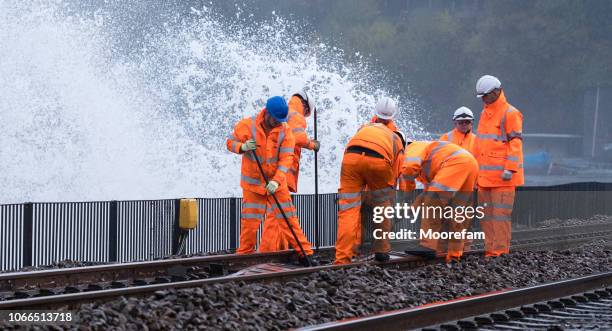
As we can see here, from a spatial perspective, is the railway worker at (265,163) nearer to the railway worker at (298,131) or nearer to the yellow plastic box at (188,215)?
the railway worker at (298,131)

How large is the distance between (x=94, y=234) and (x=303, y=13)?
6338cm

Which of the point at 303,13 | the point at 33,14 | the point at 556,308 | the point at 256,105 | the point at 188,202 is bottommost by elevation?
the point at 556,308

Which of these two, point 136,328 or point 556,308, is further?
point 556,308

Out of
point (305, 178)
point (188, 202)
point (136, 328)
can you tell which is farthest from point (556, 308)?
point (305, 178)

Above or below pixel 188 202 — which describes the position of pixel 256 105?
above

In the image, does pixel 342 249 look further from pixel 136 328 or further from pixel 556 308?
pixel 136 328

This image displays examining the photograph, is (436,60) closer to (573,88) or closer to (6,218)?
(573,88)

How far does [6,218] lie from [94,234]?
1417 mm

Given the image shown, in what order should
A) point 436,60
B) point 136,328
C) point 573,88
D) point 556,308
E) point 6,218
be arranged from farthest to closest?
point 436,60 < point 573,88 < point 6,218 < point 556,308 < point 136,328

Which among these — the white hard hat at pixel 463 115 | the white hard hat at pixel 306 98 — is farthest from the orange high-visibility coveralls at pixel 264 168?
the white hard hat at pixel 463 115

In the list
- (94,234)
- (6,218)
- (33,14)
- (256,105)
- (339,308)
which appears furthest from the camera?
(256,105)

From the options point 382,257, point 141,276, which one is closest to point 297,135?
point 382,257

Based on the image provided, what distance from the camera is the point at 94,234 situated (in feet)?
44.2

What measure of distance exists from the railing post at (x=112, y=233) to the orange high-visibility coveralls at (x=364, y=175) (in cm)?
368
